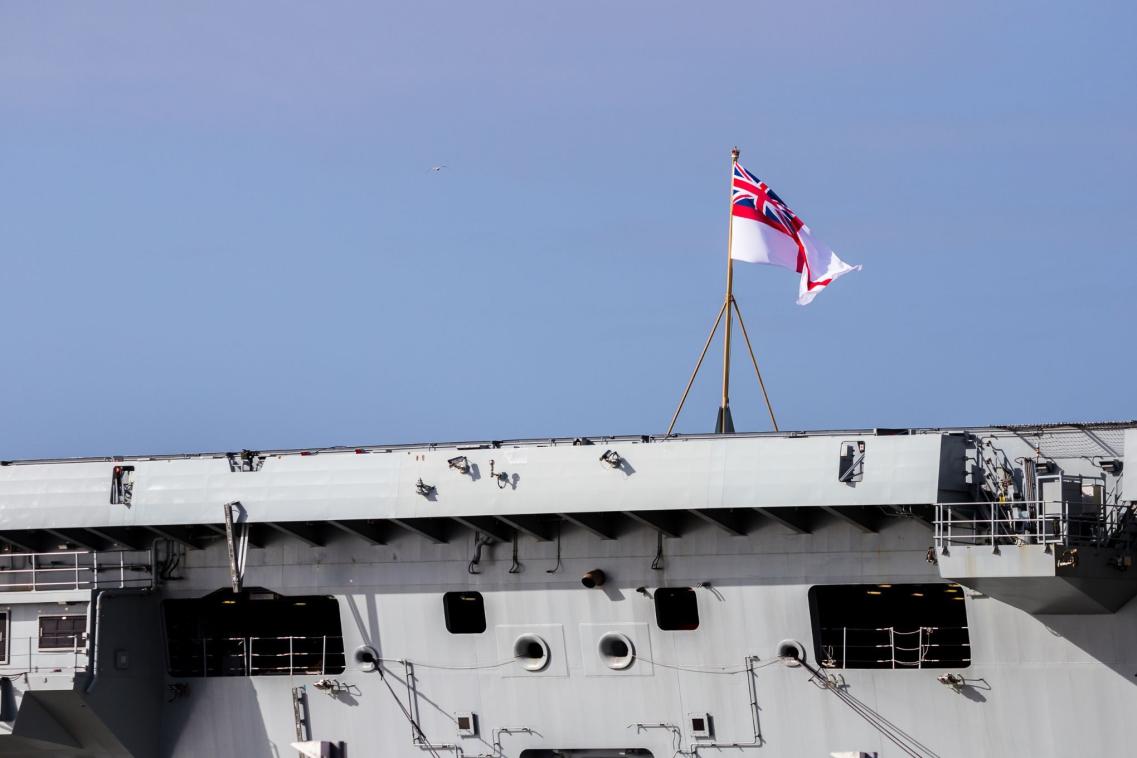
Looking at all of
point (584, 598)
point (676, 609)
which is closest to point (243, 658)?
point (584, 598)

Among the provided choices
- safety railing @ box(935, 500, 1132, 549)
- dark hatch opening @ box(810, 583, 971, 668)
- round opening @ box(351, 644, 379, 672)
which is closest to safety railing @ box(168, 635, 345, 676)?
round opening @ box(351, 644, 379, 672)

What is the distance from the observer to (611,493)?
1040 inches

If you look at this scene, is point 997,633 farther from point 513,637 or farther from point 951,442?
point 513,637

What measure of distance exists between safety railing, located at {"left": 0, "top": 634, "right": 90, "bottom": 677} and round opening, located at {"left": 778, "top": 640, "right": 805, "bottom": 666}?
1233 centimetres

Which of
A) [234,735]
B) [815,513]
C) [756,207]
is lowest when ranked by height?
[234,735]

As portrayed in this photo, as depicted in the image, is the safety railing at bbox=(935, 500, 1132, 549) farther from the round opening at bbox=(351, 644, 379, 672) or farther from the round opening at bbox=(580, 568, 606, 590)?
the round opening at bbox=(351, 644, 379, 672)

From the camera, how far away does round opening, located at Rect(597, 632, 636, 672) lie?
27578mm

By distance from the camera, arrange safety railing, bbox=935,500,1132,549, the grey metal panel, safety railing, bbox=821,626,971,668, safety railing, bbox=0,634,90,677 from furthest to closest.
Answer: safety railing, bbox=0,634,90,677
safety railing, bbox=821,626,971,668
the grey metal panel
safety railing, bbox=935,500,1132,549

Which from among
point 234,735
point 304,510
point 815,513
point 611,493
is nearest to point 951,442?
point 815,513

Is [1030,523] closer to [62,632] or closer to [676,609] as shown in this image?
[676,609]

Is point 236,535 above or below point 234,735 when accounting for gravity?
above

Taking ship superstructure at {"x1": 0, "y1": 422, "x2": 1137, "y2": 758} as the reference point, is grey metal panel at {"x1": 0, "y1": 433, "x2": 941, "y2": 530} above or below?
above

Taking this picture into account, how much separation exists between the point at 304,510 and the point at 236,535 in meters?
1.74

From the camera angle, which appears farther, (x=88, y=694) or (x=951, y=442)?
(x=88, y=694)
